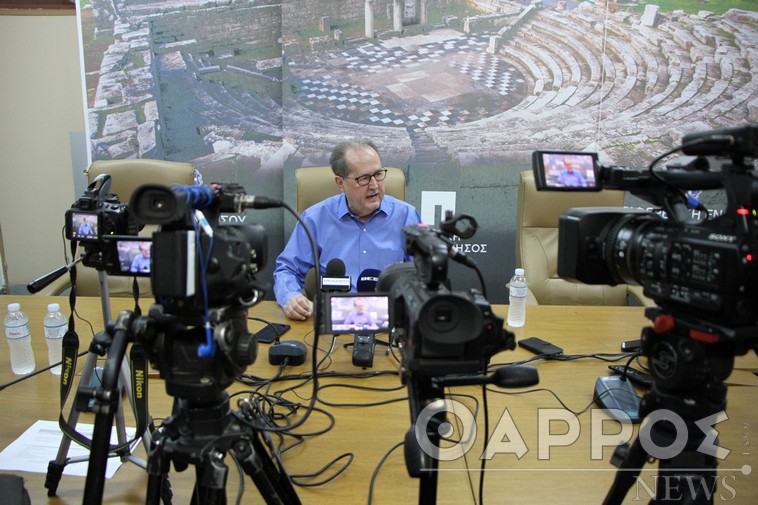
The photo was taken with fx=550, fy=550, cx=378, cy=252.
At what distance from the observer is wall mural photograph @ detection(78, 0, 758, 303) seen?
316cm

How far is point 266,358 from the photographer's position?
1611 millimetres

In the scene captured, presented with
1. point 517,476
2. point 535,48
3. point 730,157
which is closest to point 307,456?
point 517,476

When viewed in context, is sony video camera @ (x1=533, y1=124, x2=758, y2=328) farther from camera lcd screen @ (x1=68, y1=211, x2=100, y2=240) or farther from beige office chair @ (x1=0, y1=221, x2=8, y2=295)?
beige office chair @ (x1=0, y1=221, x2=8, y2=295)

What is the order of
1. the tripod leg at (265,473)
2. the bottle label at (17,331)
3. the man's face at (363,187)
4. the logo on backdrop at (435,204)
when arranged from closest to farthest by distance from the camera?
the tripod leg at (265,473) < the bottle label at (17,331) < the man's face at (363,187) < the logo on backdrop at (435,204)

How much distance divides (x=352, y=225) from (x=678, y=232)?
5.07 feet

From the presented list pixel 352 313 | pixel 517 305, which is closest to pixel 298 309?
pixel 352 313

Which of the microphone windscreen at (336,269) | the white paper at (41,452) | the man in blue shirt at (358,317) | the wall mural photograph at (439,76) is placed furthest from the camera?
the wall mural photograph at (439,76)

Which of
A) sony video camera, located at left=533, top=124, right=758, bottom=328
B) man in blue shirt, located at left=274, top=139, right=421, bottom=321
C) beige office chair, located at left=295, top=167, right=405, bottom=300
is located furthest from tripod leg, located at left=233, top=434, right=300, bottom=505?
beige office chair, located at left=295, top=167, right=405, bottom=300

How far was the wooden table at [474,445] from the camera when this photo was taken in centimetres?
109

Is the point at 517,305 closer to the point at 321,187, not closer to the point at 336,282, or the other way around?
the point at 336,282

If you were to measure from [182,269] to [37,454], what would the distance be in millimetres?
744

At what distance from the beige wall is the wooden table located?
243cm

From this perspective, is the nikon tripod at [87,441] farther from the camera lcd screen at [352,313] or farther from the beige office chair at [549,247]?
the beige office chair at [549,247]

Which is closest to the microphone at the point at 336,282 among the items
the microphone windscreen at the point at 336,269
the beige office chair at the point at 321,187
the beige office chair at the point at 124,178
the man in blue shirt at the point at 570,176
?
the microphone windscreen at the point at 336,269
